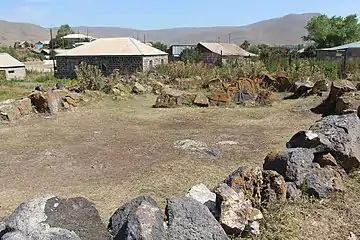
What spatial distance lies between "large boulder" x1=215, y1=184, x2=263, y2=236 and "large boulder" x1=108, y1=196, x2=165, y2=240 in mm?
618

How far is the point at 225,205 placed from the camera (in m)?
3.48

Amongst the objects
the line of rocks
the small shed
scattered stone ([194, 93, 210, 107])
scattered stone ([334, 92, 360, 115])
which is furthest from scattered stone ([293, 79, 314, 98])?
the small shed

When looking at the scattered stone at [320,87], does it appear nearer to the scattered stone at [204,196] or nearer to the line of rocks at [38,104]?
the line of rocks at [38,104]

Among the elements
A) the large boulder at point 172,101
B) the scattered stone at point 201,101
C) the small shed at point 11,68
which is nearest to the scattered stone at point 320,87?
the scattered stone at point 201,101

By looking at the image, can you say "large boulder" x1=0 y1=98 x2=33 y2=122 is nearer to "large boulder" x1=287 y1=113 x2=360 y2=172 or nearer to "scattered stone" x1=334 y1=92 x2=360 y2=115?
"large boulder" x1=287 y1=113 x2=360 y2=172

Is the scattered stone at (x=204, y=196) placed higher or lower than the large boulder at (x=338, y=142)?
lower

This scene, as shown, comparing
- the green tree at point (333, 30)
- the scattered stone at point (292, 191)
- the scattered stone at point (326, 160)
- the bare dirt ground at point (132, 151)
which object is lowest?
the bare dirt ground at point (132, 151)

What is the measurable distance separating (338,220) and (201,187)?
4.19 feet

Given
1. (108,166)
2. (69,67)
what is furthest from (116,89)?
(69,67)

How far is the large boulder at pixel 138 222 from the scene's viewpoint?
2865mm

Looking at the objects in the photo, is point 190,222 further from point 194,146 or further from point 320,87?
point 320,87

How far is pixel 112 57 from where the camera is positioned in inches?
1098

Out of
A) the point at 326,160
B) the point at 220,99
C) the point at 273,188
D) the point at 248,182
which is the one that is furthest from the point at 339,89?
the point at 248,182

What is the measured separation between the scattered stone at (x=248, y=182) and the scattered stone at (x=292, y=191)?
34 centimetres
